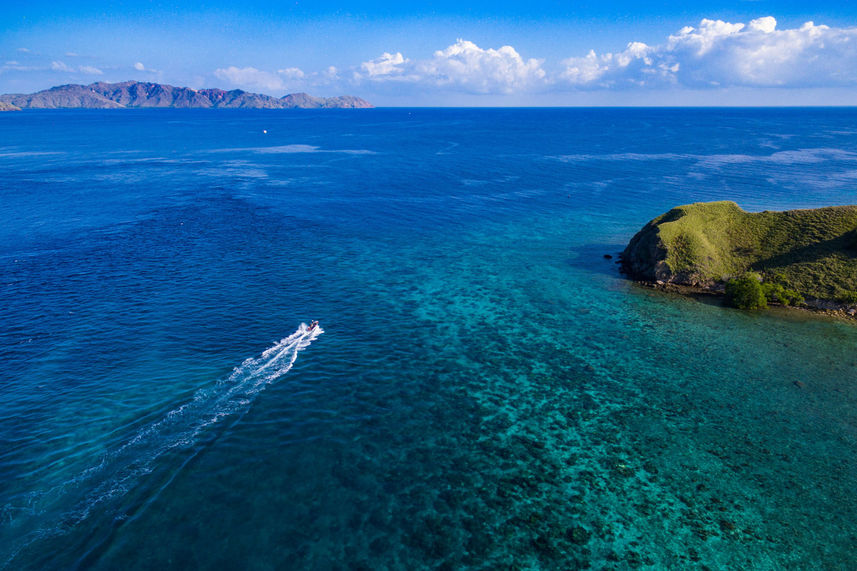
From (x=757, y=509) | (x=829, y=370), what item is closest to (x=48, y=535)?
(x=757, y=509)

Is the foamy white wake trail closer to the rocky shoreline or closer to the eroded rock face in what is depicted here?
the rocky shoreline

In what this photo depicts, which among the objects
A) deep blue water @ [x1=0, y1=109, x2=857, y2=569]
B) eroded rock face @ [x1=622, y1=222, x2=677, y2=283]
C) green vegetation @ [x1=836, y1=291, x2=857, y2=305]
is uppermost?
eroded rock face @ [x1=622, y1=222, x2=677, y2=283]

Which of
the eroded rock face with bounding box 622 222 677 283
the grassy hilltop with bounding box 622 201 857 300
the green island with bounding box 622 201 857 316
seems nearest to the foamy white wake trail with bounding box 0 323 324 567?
the eroded rock face with bounding box 622 222 677 283

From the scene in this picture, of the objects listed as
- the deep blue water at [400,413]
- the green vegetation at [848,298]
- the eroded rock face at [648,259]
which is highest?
the eroded rock face at [648,259]

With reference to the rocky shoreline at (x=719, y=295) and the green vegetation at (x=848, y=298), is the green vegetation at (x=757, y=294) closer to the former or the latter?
the rocky shoreline at (x=719, y=295)

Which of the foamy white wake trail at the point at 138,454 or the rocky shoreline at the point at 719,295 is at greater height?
the rocky shoreline at the point at 719,295

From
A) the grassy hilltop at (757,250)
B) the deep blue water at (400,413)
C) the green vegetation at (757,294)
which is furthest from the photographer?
the grassy hilltop at (757,250)

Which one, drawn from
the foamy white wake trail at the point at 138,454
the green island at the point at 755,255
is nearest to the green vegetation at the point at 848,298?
the green island at the point at 755,255
